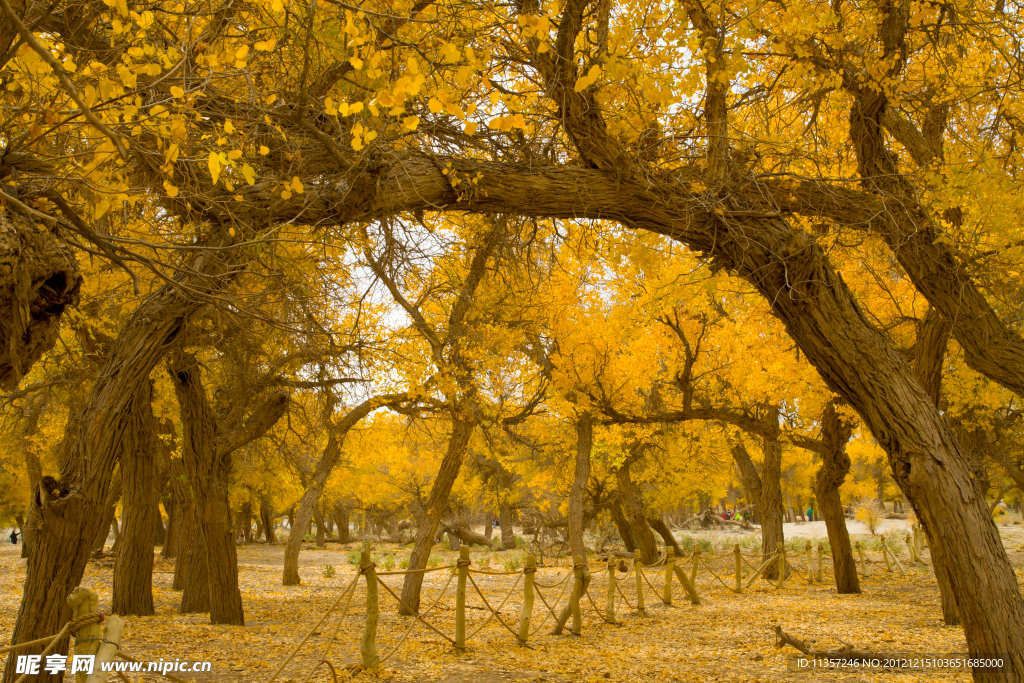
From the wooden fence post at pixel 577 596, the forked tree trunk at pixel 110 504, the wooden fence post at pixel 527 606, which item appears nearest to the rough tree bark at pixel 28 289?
the forked tree trunk at pixel 110 504

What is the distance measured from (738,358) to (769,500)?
409 cm

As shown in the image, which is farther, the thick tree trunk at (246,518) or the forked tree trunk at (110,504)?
the thick tree trunk at (246,518)

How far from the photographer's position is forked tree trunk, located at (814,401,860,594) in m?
10.4

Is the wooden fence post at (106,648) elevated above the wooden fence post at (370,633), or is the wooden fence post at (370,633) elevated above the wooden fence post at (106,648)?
the wooden fence post at (106,648)

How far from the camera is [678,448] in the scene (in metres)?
15.4

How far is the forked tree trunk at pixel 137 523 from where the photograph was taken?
8.00 meters

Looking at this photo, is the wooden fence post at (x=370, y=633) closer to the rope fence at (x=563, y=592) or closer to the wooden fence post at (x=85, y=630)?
the rope fence at (x=563, y=592)

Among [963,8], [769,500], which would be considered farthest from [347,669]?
[769,500]

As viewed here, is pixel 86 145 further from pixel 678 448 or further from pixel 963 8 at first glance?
pixel 678 448

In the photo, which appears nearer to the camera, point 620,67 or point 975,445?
point 620,67

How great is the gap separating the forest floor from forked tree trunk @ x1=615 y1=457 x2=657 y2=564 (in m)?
3.01

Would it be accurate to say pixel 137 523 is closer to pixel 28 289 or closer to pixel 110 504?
pixel 110 504

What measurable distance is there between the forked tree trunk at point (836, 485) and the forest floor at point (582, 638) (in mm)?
432

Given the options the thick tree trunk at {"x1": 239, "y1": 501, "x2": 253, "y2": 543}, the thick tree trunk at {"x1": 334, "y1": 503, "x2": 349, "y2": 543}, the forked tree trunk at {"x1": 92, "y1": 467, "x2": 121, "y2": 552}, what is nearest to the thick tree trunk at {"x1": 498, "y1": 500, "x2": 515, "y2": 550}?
the thick tree trunk at {"x1": 334, "y1": 503, "x2": 349, "y2": 543}
